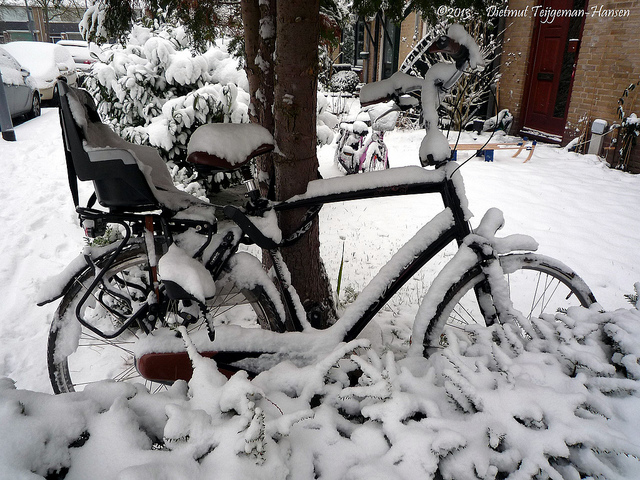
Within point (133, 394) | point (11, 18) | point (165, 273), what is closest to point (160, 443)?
point (133, 394)

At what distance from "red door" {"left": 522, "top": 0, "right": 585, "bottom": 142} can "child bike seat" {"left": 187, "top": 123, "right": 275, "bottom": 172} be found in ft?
24.5

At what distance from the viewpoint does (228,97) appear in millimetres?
3992

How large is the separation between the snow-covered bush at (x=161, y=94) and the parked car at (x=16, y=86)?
22.5 feet

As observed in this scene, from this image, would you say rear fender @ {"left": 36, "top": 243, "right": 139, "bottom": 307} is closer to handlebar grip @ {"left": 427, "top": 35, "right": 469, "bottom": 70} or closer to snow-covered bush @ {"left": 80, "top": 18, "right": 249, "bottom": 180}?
handlebar grip @ {"left": 427, "top": 35, "right": 469, "bottom": 70}

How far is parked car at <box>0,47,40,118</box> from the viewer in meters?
9.16

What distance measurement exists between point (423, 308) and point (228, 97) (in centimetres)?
303

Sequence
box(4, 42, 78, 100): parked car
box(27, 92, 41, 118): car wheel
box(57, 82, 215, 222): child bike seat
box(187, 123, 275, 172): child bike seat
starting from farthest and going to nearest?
box(4, 42, 78, 100): parked car → box(27, 92, 41, 118): car wheel → box(187, 123, 275, 172): child bike seat → box(57, 82, 215, 222): child bike seat

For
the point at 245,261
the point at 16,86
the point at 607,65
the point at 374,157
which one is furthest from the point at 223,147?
the point at 16,86

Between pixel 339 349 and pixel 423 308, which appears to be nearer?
pixel 339 349

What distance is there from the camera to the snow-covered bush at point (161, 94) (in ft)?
12.3

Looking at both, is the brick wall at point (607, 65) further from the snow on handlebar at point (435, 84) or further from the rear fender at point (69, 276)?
the rear fender at point (69, 276)

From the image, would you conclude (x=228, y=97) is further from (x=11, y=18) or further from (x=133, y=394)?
(x=11, y=18)

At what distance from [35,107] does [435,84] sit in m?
12.5

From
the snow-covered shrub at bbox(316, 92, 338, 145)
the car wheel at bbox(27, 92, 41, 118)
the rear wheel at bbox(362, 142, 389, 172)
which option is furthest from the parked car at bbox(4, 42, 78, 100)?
the rear wheel at bbox(362, 142, 389, 172)
